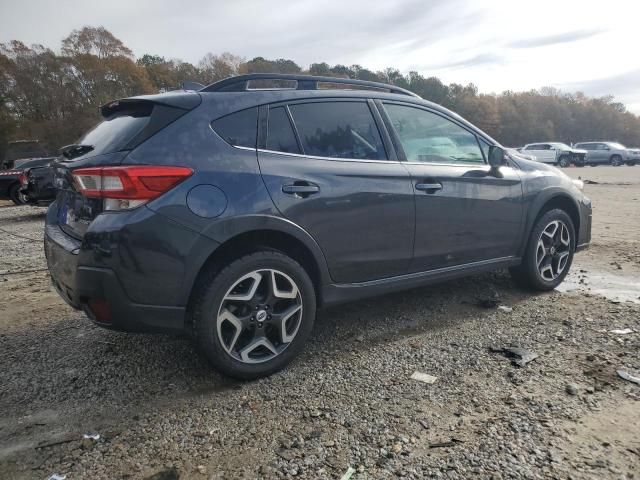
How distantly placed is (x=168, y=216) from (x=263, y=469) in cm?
136

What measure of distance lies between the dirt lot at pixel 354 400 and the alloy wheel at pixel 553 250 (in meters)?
0.38

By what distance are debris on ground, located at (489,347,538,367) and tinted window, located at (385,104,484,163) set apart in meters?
1.51

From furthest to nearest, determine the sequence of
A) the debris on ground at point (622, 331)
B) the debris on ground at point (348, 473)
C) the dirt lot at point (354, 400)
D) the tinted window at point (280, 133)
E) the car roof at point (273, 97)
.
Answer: the debris on ground at point (622, 331) < the tinted window at point (280, 133) < the car roof at point (273, 97) < the dirt lot at point (354, 400) < the debris on ground at point (348, 473)

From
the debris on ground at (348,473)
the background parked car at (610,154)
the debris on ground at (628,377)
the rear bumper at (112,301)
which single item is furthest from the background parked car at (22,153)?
the background parked car at (610,154)

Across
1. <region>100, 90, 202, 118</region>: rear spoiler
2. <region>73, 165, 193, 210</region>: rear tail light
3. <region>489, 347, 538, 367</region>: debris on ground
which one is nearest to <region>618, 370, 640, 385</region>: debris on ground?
<region>489, 347, 538, 367</region>: debris on ground

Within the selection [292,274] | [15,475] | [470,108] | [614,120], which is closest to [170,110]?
[292,274]

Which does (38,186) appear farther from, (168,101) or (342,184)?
(342,184)

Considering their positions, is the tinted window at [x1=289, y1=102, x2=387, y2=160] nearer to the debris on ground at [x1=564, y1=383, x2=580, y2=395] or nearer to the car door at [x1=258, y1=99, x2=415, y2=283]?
the car door at [x1=258, y1=99, x2=415, y2=283]

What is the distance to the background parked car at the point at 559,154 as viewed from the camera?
33938mm

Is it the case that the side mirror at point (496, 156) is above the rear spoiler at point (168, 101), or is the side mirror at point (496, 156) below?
below

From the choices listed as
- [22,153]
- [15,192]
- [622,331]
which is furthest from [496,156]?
[22,153]

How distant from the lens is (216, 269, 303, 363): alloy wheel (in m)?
2.88

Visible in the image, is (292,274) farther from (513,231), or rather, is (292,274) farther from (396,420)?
(513,231)

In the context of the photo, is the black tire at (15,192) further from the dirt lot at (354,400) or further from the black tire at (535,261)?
the black tire at (535,261)
